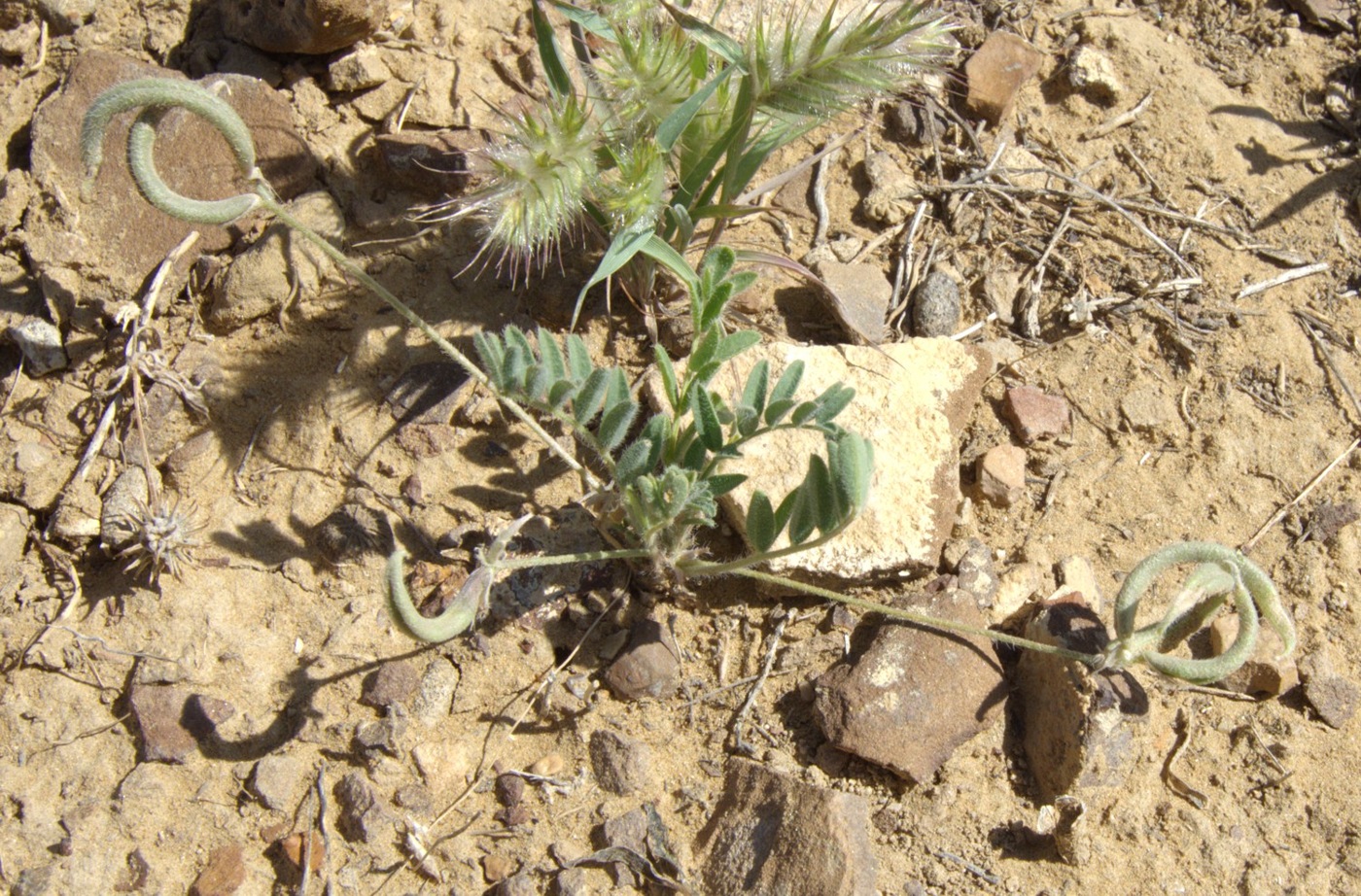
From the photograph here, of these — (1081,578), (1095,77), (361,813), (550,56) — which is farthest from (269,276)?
(1095,77)

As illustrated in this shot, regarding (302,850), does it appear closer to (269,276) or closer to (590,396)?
(590,396)

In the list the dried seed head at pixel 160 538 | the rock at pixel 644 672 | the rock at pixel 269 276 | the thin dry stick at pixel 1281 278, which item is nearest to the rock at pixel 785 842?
the rock at pixel 644 672

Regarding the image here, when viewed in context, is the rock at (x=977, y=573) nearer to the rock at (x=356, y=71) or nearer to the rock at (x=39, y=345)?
the rock at (x=356, y=71)

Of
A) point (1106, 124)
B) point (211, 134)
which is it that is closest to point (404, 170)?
point (211, 134)

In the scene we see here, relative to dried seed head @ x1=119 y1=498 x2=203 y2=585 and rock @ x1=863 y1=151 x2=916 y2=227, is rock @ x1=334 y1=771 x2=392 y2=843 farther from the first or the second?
rock @ x1=863 y1=151 x2=916 y2=227

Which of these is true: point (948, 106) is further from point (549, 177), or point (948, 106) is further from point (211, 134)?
point (211, 134)

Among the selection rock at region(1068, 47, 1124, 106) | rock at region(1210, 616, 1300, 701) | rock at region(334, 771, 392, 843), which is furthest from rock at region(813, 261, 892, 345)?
rock at region(334, 771, 392, 843)
